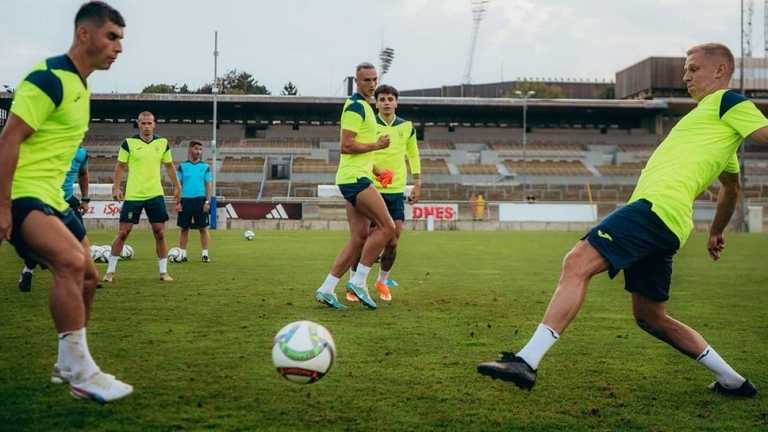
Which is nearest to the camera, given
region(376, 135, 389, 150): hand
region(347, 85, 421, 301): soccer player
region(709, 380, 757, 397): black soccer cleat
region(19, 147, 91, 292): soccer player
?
region(709, 380, 757, 397): black soccer cleat

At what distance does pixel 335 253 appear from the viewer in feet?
64.9

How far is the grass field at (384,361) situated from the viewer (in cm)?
448

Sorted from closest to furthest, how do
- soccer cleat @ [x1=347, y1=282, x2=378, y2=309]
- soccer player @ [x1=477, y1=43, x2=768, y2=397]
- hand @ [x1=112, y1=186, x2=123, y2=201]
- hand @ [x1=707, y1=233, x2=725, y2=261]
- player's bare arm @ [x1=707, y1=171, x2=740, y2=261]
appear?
soccer player @ [x1=477, y1=43, x2=768, y2=397]
player's bare arm @ [x1=707, y1=171, x2=740, y2=261]
hand @ [x1=707, y1=233, x2=725, y2=261]
soccer cleat @ [x1=347, y1=282, x2=378, y2=309]
hand @ [x1=112, y1=186, x2=123, y2=201]

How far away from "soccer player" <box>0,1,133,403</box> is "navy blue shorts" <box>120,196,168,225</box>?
7.45m

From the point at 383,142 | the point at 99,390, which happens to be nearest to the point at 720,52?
the point at 383,142

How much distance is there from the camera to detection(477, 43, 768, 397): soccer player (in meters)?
4.77

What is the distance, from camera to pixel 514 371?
180 inches

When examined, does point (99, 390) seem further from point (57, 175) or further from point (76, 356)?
point (57, 175)

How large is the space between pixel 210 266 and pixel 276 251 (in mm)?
4994

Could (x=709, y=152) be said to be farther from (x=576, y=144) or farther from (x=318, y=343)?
(x=576, y=144)

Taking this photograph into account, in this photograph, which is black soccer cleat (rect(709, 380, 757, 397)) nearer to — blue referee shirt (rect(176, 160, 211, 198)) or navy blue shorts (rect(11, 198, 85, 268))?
navy blue shorts (rect(11, 198, 85, 268))

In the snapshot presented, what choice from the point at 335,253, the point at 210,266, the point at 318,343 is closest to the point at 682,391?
the point at 318,343

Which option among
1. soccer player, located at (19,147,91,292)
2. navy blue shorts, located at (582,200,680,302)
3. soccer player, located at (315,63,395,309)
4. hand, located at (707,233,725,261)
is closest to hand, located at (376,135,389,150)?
soccer player, located at (315,63,395,309)

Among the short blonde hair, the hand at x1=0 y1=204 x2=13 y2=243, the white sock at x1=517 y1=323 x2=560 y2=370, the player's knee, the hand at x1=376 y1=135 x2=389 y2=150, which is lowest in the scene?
the white sock at x1=517 y1=323 x2=560 y2=370
